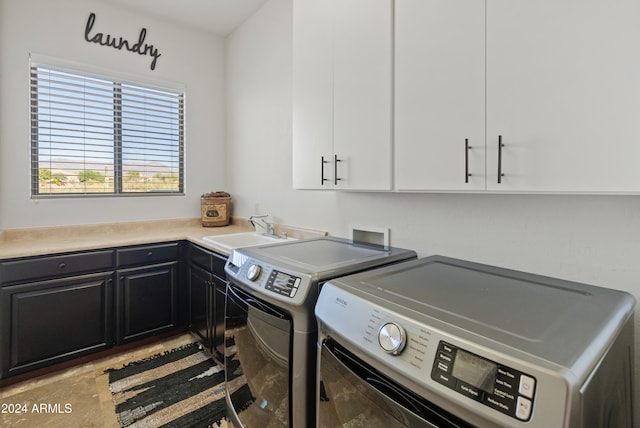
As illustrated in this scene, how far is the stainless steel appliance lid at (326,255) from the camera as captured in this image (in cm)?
134

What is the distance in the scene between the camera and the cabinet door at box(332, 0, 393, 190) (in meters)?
1.37

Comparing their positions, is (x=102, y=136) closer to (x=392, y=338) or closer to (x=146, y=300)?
(x=146, y=300)

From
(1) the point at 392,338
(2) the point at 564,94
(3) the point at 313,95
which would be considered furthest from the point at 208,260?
(2) the point at 564,94

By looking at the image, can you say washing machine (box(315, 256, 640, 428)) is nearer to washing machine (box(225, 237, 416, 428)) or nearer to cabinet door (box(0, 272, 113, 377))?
washing machine (box(225, 237, 416, 428))

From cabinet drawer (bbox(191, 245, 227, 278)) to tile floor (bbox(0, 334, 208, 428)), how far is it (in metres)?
0.89

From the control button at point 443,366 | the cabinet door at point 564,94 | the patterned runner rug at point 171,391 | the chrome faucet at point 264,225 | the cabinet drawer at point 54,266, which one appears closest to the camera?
the control button at point 443,366

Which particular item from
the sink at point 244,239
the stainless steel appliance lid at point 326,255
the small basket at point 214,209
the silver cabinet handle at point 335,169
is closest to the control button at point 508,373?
the stainless steel appliance lid at point 326,255

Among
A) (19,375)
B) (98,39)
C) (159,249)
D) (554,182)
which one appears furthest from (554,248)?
(98,39)

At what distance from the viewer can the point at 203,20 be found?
2.96 m

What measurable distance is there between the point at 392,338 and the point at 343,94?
1201 mm

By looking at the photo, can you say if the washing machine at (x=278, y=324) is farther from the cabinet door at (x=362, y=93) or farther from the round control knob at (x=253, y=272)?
the cabinet door at (x=362, y=93)

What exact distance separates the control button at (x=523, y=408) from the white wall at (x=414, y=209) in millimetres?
807

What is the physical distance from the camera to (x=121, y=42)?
2.76m

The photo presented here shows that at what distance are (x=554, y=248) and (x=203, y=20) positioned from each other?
10.8 feet
